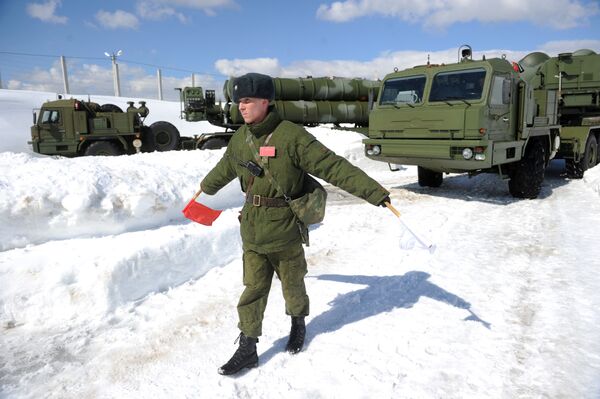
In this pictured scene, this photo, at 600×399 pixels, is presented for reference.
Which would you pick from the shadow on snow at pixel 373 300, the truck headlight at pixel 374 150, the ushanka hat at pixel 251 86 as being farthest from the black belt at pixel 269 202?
the truck headlight at pixel 374 150

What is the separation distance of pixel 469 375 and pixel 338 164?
1.47m

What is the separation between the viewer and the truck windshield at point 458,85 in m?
6.77

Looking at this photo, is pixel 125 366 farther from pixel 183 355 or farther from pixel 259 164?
pixel 259 164

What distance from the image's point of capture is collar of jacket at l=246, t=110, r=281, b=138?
239 centimetres

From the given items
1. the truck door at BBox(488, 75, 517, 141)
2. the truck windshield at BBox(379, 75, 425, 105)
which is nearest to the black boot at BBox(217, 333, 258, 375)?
the truck door at BBox(488, 75, 517, 141)

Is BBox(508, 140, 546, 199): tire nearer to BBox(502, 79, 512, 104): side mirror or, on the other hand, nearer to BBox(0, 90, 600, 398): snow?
BBox(502, 79, 512, 104): side mirror

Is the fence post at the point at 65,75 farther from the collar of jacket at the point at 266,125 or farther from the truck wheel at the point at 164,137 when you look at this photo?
the collar of jacket at the point at 266,125

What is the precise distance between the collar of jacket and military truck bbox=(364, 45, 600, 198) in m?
4.94

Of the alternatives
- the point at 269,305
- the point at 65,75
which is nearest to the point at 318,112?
the point at 269,305

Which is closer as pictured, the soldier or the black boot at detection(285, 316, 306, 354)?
the soldier

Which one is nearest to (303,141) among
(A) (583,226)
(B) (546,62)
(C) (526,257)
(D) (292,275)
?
(D) (292,275)

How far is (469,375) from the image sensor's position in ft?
7.97

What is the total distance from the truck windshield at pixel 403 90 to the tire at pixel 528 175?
7.39 feet

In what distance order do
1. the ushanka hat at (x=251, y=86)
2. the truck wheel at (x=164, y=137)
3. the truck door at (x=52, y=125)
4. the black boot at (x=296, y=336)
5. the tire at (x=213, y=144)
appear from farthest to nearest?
1. the truck wheel at (x=164, y=137)
2. the tire at (x=213, y=144)
3. the truck door at (x=52, y=125)
4. the black boot at (x=296, y=336)
5. the ushanka hat at (x=251, y=86)
